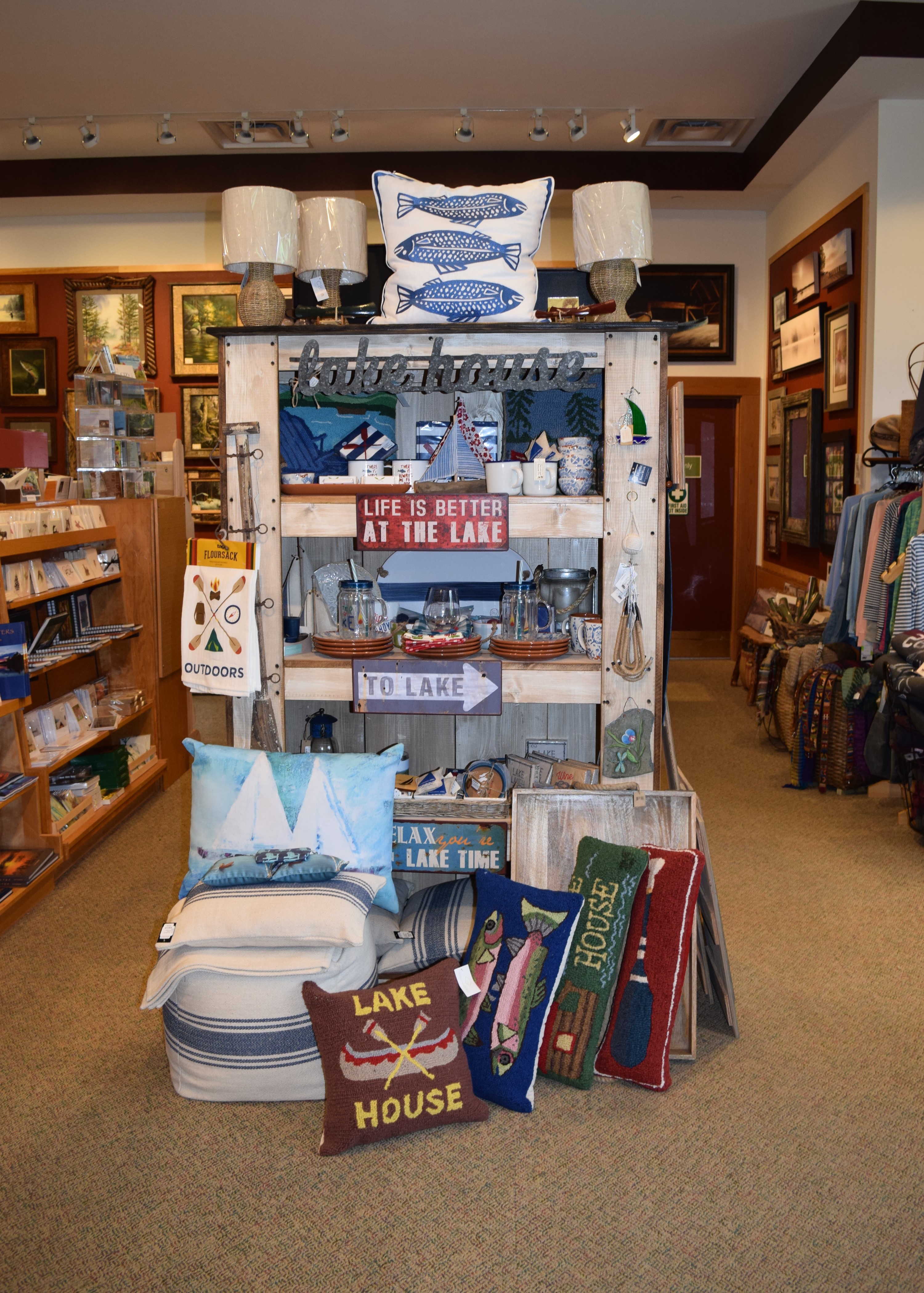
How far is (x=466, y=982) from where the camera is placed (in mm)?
2410

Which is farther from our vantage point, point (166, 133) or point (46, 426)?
point (46, 426)

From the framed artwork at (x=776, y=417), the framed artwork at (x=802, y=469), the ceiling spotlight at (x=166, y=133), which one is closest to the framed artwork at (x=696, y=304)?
the framed artwork at (x=776, y=417)

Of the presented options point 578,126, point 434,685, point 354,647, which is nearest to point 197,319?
point 578,126

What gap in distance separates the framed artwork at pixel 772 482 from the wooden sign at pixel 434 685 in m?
5.33

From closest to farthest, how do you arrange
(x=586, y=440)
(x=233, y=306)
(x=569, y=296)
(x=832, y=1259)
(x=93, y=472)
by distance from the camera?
(x=832, y=1259)
(x=586, y=440)
(x=569, y=296)
(x=93, y=472)
(x=233, y=306)

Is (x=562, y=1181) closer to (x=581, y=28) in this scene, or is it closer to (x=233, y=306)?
(x=581, y=28)

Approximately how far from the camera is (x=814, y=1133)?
233cm

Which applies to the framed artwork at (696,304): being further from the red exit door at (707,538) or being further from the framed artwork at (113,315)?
the framed artwork at (113,315)

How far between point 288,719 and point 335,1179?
1434 millimetres

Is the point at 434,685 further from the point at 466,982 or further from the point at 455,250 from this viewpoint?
the point at 455,250

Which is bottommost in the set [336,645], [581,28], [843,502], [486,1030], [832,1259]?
[832,1259]

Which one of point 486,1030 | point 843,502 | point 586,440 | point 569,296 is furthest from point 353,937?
point 843,502

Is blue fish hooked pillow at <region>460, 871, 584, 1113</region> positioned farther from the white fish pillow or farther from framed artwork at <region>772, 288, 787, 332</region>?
framed artwork at <region>772, 288, 787, 332</region>

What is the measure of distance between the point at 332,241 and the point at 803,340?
15.9 ft
